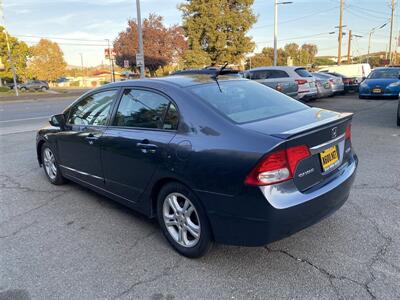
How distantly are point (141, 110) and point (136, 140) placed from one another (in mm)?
351

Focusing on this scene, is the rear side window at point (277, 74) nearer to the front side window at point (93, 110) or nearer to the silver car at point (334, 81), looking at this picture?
the silver car at point (334, 81)

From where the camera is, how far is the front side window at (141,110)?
340 cm

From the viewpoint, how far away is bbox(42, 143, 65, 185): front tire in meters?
5.18

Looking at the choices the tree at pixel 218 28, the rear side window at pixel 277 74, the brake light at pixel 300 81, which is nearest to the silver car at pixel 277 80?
the rear side window at pixel 277 74

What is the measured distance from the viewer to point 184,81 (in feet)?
11.8

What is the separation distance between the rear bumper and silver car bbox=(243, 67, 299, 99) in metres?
10.2

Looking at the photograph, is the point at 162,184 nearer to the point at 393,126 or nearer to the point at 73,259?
the point at 73,259

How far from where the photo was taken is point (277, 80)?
1348cm

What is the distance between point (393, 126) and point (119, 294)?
28.7 ft

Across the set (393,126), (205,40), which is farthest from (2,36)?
(393,126)

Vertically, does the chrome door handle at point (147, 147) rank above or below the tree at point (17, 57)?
below

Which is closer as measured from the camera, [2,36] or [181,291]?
[181,291]

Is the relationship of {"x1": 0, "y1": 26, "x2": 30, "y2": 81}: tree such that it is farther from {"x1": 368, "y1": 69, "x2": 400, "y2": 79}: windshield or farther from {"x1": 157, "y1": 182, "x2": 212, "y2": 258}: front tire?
{"x1": 157, "y1": 182, "x2": 212, "y2": 258}: front tire

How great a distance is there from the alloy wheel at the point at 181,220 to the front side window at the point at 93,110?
4.56 ft
